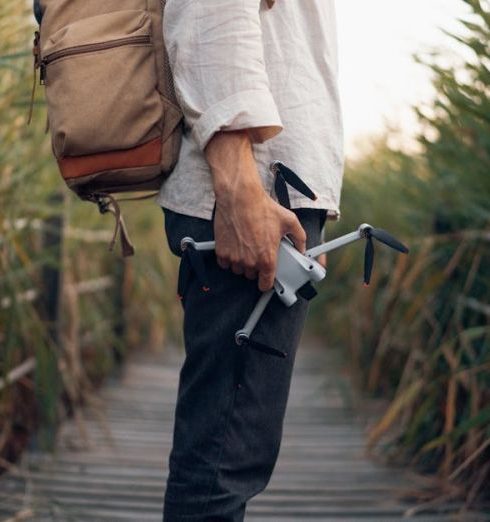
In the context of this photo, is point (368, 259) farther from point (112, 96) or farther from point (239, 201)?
point (112, 96)

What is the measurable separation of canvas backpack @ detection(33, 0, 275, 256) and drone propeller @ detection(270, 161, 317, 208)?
15 centimetres

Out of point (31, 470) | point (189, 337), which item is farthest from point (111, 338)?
point (189, 337)

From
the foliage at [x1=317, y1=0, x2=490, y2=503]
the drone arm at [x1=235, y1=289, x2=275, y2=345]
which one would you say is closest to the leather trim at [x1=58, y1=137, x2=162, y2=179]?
the drone arm at [x1=235, y1=289, x2=275, y2=345]

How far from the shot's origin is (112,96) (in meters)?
1.40

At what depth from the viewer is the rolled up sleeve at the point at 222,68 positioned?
4.39ft

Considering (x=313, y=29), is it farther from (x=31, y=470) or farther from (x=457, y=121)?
(x=31, y=470)

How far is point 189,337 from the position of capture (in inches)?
56.2

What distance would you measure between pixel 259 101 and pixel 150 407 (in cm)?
307

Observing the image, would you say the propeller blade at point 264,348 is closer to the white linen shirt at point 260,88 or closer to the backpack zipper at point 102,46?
the white linen shirt at point 260,88

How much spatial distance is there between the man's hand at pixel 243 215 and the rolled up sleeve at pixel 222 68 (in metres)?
0.03

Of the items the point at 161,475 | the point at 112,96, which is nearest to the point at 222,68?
the point at 112,96

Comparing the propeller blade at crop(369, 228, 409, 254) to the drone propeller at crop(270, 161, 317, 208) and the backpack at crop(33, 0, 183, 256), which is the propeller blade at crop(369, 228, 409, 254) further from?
the backpack at crop(33, 0, 183, 256)

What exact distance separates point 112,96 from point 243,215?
245mm

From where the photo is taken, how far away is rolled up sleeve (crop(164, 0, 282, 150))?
1.34m
